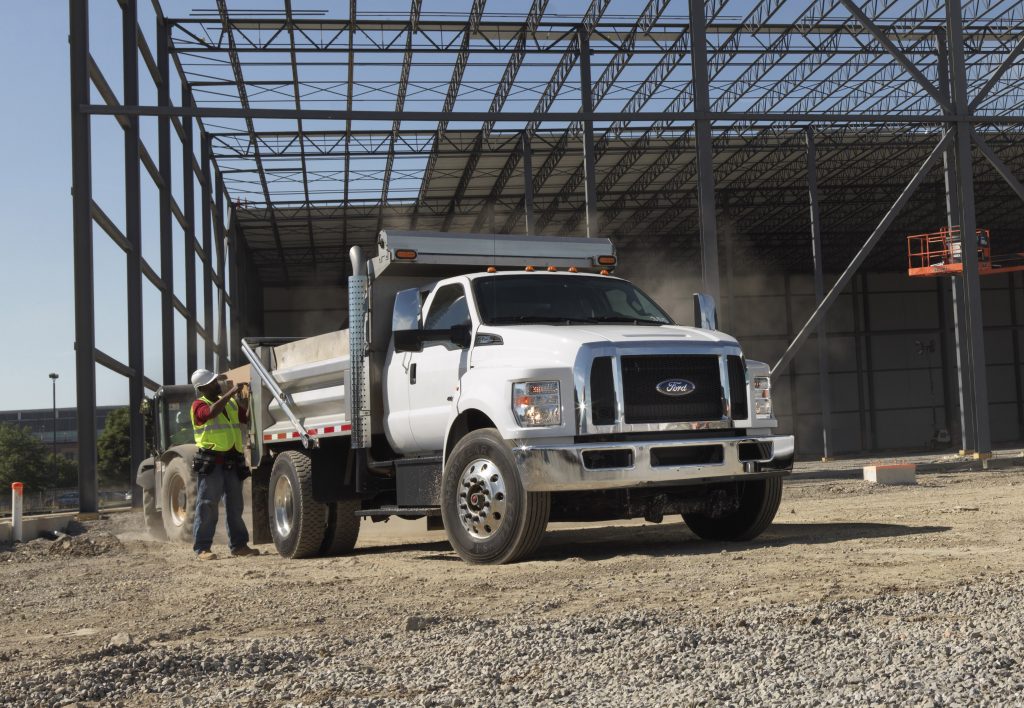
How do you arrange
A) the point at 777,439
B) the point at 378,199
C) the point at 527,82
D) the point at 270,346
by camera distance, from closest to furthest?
1. the point at 777,439
2. the point at 270,346
3. the point at 527,82
4. the point at 378,199

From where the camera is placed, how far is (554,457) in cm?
843

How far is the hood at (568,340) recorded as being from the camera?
8.68 metres

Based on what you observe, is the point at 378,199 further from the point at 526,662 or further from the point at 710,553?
the point at 526,662

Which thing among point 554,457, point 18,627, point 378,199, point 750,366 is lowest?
point 18,627

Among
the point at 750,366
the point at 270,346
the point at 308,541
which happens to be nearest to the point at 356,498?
the point at 308,541

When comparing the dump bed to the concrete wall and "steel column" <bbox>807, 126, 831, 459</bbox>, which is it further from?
the concrete wall

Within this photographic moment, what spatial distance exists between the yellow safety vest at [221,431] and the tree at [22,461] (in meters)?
75.4

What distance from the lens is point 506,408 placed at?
8680 millimetres

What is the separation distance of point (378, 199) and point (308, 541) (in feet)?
107

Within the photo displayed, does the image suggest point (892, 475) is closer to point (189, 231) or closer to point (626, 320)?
point (626, 320)

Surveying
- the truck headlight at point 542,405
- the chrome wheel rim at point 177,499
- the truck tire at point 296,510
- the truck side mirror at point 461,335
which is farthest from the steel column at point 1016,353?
the truck headlight at point 542,405

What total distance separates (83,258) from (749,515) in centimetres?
Answer: 1349

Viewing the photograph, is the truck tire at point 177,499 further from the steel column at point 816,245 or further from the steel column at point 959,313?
the steel column at point 816,245

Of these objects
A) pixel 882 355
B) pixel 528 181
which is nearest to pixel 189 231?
pixel 528 181
